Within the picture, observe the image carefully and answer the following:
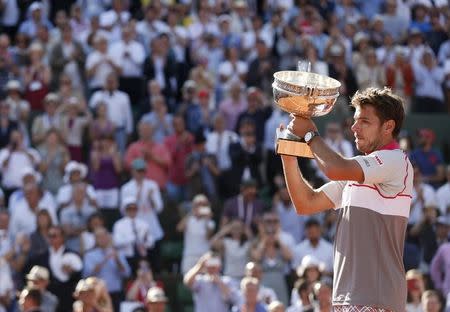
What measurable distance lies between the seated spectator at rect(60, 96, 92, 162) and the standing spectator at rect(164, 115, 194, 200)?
1.15 meters

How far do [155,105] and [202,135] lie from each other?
0.81 meters

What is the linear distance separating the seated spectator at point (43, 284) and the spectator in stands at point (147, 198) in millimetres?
2434

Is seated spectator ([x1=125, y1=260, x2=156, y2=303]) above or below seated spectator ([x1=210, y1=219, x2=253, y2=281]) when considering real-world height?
below

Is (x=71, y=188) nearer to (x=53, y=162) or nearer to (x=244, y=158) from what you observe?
(x=53, y=162)

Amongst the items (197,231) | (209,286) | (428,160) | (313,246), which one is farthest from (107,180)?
(428,160)

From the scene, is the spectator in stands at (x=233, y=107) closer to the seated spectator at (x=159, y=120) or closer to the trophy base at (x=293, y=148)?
the seated spectator at (x=159, y=120)

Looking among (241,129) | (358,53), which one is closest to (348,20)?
(358,53)

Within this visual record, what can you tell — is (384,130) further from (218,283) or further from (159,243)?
(159,243)

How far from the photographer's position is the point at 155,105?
17.7 metres

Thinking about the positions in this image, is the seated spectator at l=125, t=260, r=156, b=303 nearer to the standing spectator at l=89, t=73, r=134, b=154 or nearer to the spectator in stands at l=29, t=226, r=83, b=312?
the spectator in stands at l=29, t=226, r=83, b=312

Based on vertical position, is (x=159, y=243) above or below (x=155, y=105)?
below

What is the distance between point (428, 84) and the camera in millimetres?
20219

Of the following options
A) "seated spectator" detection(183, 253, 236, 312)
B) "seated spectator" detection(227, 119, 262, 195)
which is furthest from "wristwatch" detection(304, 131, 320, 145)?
"seated spectator" detection(227, 119, 262, 195)

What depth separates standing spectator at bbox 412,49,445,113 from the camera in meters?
20.2
